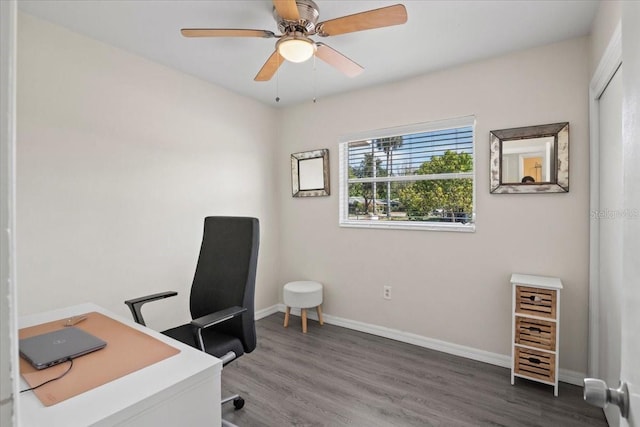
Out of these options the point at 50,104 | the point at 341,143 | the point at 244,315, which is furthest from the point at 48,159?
the point at 341,143

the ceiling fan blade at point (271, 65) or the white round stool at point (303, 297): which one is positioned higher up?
the ceiling fan blade at point (271, 65)

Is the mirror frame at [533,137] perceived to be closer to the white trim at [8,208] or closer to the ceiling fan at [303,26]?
the ceiling fan at [303,26]

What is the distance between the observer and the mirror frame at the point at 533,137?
7.53 ft

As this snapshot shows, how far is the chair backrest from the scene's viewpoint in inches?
72.3

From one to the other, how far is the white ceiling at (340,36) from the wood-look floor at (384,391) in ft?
8.28

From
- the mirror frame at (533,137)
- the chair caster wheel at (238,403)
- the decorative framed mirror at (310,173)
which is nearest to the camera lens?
the chair caster wheel at (238,403)

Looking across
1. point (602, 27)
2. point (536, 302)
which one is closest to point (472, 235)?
point (536, 302)

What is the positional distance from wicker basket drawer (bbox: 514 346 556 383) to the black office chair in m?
1.89

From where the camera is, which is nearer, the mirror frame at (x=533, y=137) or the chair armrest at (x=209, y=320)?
the chair armrest at (x=209, y=320)

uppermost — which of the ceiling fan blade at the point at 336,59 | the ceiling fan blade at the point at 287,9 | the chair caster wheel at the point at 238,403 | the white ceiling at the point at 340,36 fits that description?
the white ceiling at the point at 340,36

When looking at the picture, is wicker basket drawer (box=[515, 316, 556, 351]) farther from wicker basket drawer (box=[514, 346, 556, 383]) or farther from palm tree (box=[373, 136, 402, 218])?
palm tree (box=[373, 136, 402, 218])

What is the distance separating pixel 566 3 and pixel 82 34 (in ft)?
10.5

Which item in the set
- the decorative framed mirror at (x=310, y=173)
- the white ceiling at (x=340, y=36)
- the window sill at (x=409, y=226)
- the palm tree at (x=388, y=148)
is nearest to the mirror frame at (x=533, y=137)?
the window sill at (x=409, y=226)

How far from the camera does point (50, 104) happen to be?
2.10 m
